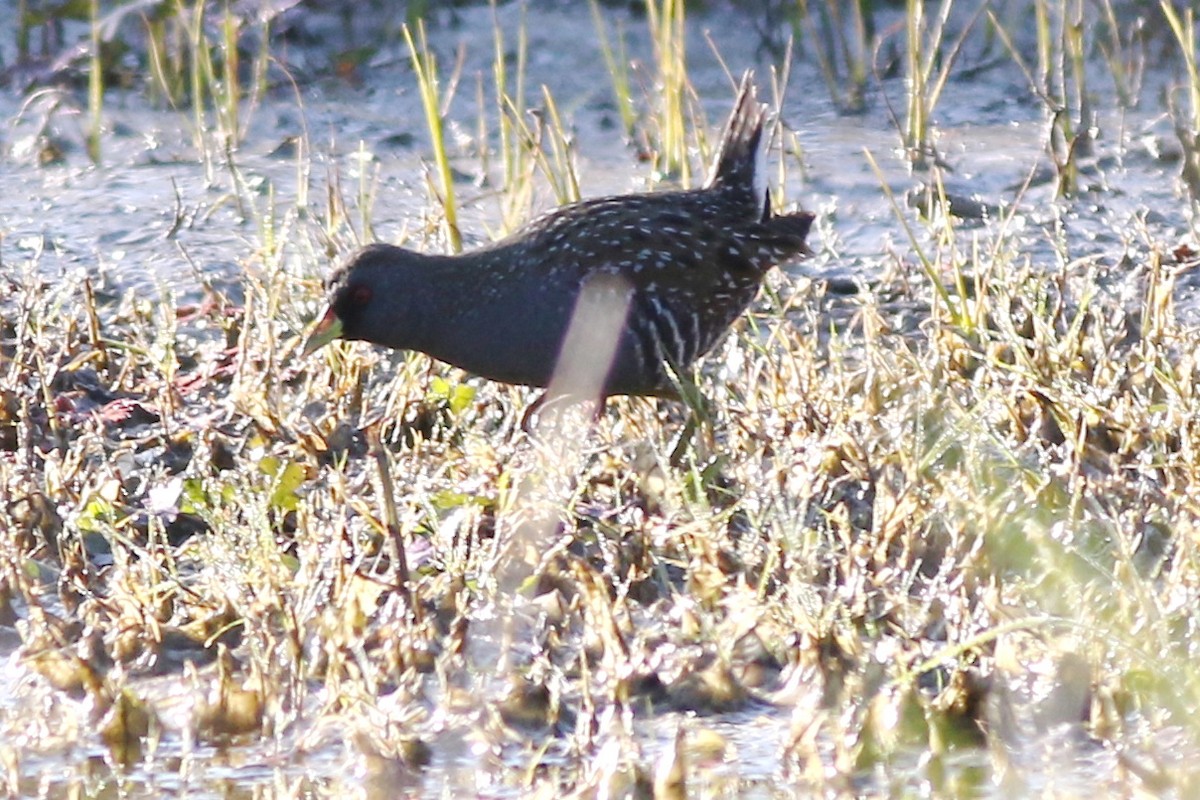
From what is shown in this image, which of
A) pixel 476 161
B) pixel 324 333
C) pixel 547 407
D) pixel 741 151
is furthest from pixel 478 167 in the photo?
pixel 324 333

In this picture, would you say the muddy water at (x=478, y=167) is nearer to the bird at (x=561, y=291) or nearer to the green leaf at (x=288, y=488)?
the bird at (x=561, y=291)

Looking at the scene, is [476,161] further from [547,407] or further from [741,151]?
[547,407]

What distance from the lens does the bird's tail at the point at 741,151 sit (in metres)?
5.39

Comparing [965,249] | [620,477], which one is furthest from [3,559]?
[965,249]

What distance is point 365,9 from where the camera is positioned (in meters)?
8.46

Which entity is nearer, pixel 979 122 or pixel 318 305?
pixel 318 305

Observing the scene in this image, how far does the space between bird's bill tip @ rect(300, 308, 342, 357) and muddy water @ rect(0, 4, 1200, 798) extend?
856 mm

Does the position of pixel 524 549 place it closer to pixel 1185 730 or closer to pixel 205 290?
pixel 1185 730

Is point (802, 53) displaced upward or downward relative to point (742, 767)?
upward

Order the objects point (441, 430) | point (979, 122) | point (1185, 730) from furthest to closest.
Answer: point (979, 122)
point (441, 430)
point (1185, 730)

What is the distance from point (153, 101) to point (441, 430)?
3.30 m

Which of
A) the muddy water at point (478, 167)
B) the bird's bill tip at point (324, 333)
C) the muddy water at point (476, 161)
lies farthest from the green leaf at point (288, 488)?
the muddy water at point (476, 161)

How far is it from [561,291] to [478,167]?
241 centimetres

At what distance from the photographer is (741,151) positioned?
5426mm
